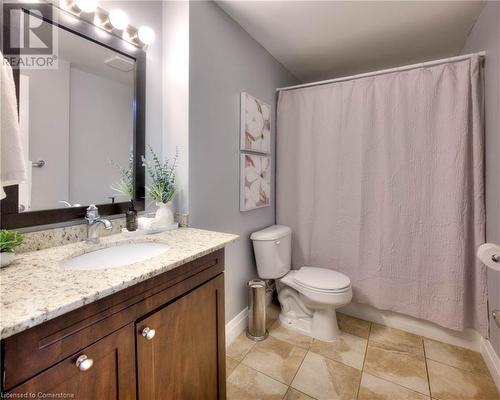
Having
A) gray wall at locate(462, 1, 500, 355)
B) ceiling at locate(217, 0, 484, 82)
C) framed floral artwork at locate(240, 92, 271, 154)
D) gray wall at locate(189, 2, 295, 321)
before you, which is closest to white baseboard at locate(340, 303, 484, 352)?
gray wall at locate(462, 1, 500, 355)

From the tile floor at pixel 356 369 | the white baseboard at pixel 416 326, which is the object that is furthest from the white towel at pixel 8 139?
the white baseboard at pixel 416 326

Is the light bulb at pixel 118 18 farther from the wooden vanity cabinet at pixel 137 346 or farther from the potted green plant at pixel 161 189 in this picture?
the wooden vanity cabinet at pixel 137 346

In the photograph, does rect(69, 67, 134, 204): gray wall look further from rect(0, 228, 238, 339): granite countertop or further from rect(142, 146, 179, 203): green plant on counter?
rect(0, 228, 238, 339): granite countertop

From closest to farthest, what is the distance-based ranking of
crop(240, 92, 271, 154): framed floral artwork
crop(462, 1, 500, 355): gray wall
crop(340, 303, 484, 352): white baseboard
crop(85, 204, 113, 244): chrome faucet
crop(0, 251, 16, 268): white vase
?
crop(0, 251, 16, 268): white vase
crop(85, 204, 113, 244): chrome faucet
crop(462, 1, 500, 355): gray wall
crop(340, 303, 484, 352): white baseboard
crop(240, 92, 271, 154): framed floral artwork

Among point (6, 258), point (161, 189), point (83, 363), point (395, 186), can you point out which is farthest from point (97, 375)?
point (395, 186)

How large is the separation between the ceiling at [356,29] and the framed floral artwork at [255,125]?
512 millimetres

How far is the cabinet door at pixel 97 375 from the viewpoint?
0.56 m

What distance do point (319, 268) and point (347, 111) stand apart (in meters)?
1.34

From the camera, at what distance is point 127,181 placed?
1.35m

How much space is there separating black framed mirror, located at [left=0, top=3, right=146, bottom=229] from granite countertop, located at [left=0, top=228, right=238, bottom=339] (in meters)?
0.22

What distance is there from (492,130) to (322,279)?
1447 millimetres

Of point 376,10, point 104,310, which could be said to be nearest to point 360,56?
point 376,10

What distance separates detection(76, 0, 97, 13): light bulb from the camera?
1097 mm

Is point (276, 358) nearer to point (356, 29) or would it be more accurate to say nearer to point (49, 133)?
point (49, 133)
